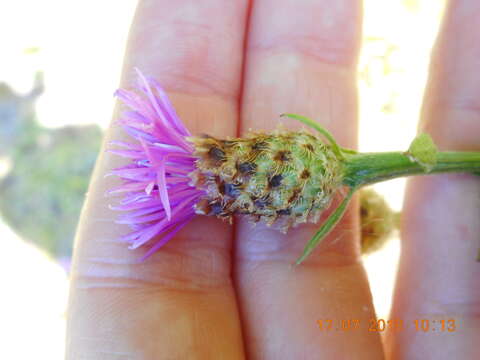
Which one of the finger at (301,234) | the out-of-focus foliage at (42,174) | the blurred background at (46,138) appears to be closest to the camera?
the finger at (301,234)

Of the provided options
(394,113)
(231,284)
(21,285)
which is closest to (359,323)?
(231,284)

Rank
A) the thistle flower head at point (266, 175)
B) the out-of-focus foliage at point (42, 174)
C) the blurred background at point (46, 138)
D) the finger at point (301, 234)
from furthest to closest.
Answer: the out-of-focus foliage at point (42, 174) → the blurred background at point (46, 138) → the finger at point (301, 234) → the thistle flower head at point (266, 175)

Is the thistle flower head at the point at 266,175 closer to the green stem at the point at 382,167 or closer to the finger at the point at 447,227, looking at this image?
the green stem at the point at 382,167

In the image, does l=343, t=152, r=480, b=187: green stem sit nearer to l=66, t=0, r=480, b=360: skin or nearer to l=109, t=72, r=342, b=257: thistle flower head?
l=109, t=72, r=342, b=257: thistle flower head

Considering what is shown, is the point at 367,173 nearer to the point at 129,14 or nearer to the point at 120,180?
the point at 120,180

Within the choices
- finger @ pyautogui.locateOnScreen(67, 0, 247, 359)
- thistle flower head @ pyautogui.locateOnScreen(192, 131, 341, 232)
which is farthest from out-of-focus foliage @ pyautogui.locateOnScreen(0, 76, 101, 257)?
thistle flower head @ pyautogui.locateOnScreen(192, 131, 341, 232)
